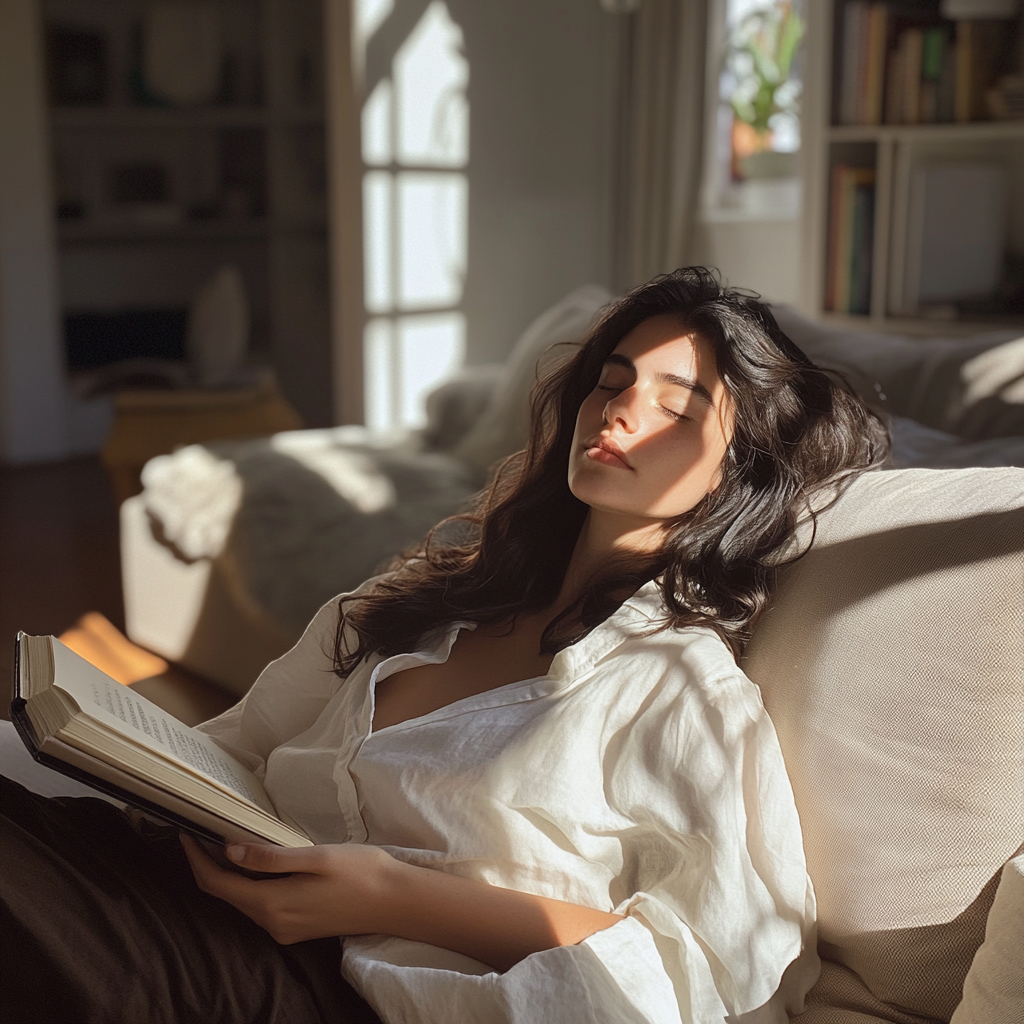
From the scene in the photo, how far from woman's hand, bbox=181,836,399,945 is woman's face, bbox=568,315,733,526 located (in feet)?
1.24

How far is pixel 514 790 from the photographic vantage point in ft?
3.16

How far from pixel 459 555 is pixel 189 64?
5.02 m

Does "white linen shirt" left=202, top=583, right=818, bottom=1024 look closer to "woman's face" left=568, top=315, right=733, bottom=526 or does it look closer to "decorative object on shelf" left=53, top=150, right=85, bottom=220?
"woman's face" left=568, top=315, right=733, bottom=526

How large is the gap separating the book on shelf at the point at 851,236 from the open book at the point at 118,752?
8.08 feet

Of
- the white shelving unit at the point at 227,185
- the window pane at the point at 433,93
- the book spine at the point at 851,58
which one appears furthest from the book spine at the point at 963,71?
the white shelving unit at the point at 227,185

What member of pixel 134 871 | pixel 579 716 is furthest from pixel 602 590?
pixel 134 871

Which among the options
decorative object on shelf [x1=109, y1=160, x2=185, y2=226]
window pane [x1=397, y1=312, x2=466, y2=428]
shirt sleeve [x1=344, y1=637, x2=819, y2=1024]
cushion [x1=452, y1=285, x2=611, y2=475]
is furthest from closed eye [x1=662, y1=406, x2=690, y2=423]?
decorative object on shelf [x1=109, y1=160, x2=185, y2=226]

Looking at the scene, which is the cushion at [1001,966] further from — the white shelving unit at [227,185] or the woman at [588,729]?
the white shelving unit at [227,185]

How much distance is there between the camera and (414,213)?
3914 mm

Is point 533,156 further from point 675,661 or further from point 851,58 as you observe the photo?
point 675,661

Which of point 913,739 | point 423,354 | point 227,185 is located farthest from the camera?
point 227,185

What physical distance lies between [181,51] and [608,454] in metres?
5.25

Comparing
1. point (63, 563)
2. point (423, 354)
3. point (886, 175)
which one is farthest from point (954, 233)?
point (63, 563)

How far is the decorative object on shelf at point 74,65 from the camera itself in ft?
17.5
